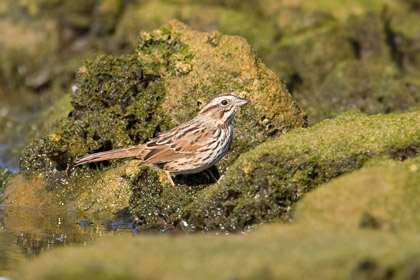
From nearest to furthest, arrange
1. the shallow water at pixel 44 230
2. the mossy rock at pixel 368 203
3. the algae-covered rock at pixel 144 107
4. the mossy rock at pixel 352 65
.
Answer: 1. the mossy rock at pixel 368 203
2. the shallow water at pixel 44 230
3. the algae-covered rock at pixel 144 107
4. the mossy rock at pixel 352 65

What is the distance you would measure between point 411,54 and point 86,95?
8.94 metres

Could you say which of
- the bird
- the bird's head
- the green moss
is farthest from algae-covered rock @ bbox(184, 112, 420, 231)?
the green moss

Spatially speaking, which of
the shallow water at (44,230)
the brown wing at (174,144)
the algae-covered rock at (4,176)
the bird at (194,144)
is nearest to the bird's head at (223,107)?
the bird at (194,144)

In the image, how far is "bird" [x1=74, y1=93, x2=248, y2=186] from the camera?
10.1 m

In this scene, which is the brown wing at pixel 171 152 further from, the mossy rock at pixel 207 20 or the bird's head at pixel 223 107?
the mossy rock at pixel 207 20

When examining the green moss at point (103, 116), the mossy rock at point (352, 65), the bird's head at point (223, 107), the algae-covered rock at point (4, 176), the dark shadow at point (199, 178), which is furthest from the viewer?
the mossy rock at point (352, 65)

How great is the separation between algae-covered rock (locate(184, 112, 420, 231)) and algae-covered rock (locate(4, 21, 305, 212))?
1.12 meters

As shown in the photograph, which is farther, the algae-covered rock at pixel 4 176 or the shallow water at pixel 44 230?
the algae-covered rock at pixel 4 176

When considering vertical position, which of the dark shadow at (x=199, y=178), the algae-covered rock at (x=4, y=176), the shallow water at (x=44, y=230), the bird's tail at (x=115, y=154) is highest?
the bird's tail at (x=115, y=154)

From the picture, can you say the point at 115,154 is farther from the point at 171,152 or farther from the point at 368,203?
the point at 368,203

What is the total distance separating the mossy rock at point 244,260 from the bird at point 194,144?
407 cm

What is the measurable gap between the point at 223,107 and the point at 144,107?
1.41 m

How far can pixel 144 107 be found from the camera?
11.2 meters

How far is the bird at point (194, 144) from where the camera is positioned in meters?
10.1
